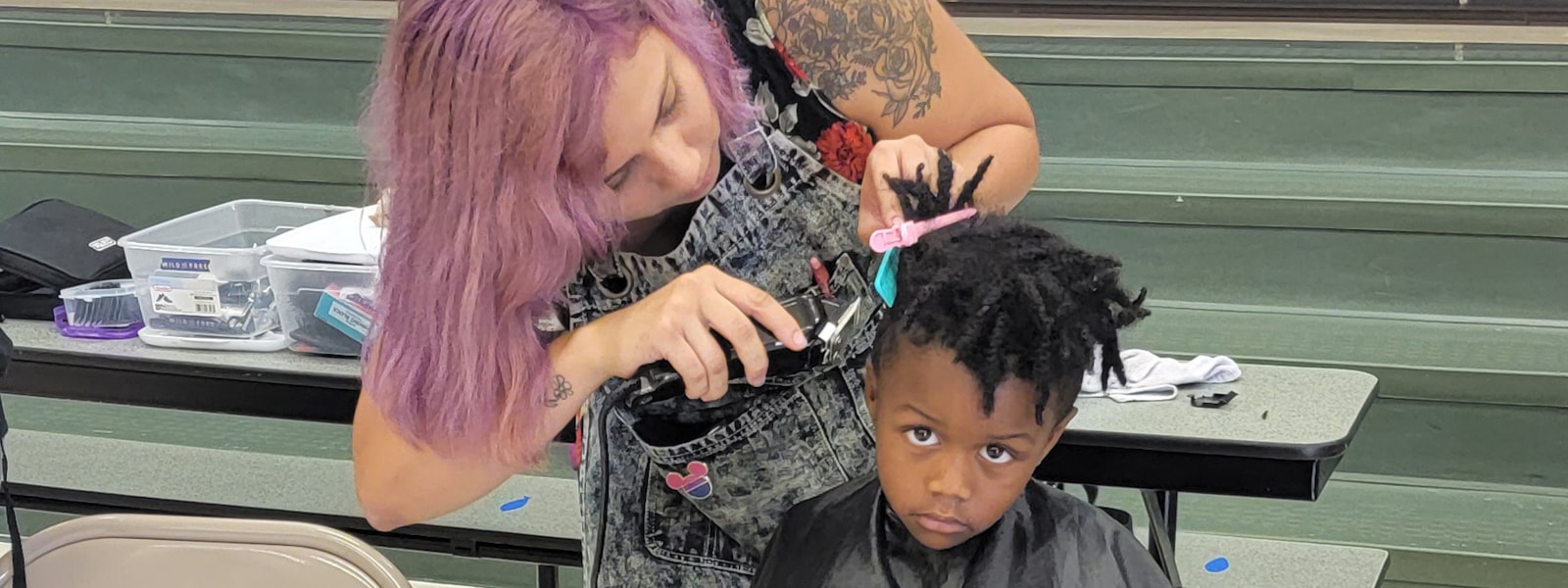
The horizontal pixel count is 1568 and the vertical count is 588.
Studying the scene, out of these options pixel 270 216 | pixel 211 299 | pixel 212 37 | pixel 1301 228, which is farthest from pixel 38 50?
pixel 1301 228

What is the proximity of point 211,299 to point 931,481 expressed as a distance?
1.32 meters

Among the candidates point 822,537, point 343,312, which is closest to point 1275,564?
point 822,537

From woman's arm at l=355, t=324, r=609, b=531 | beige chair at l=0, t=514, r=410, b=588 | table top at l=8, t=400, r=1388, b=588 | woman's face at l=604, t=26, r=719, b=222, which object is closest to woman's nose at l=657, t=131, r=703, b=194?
woman's face at l=604, t=26, r=719, b=222

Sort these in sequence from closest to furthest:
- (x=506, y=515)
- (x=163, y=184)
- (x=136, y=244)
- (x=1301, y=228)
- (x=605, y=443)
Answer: (x=605, y=443) → (x=136, y=244) → (x=506, y=515) → (x=1301, y=228) → (x=163, y=184)

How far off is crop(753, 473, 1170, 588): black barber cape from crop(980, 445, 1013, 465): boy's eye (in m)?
0.12

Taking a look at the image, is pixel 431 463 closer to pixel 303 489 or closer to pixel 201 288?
pixel 201 288

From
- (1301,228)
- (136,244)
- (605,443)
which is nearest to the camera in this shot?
(605,443)

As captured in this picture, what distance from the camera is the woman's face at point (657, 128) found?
2.72 feet

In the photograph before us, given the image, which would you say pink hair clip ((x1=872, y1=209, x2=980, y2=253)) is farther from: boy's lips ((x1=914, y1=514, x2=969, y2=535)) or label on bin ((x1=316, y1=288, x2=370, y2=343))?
label on bin ((x1=316, y1=288, x2=370, y2=343))

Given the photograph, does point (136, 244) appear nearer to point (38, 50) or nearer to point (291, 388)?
point (291, 388)

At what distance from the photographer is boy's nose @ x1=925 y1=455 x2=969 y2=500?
877 mm

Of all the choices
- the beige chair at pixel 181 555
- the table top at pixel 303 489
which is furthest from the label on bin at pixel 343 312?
the beige chair at pixel 181 555

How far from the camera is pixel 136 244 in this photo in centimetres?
195

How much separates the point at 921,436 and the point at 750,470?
9.3 inches
